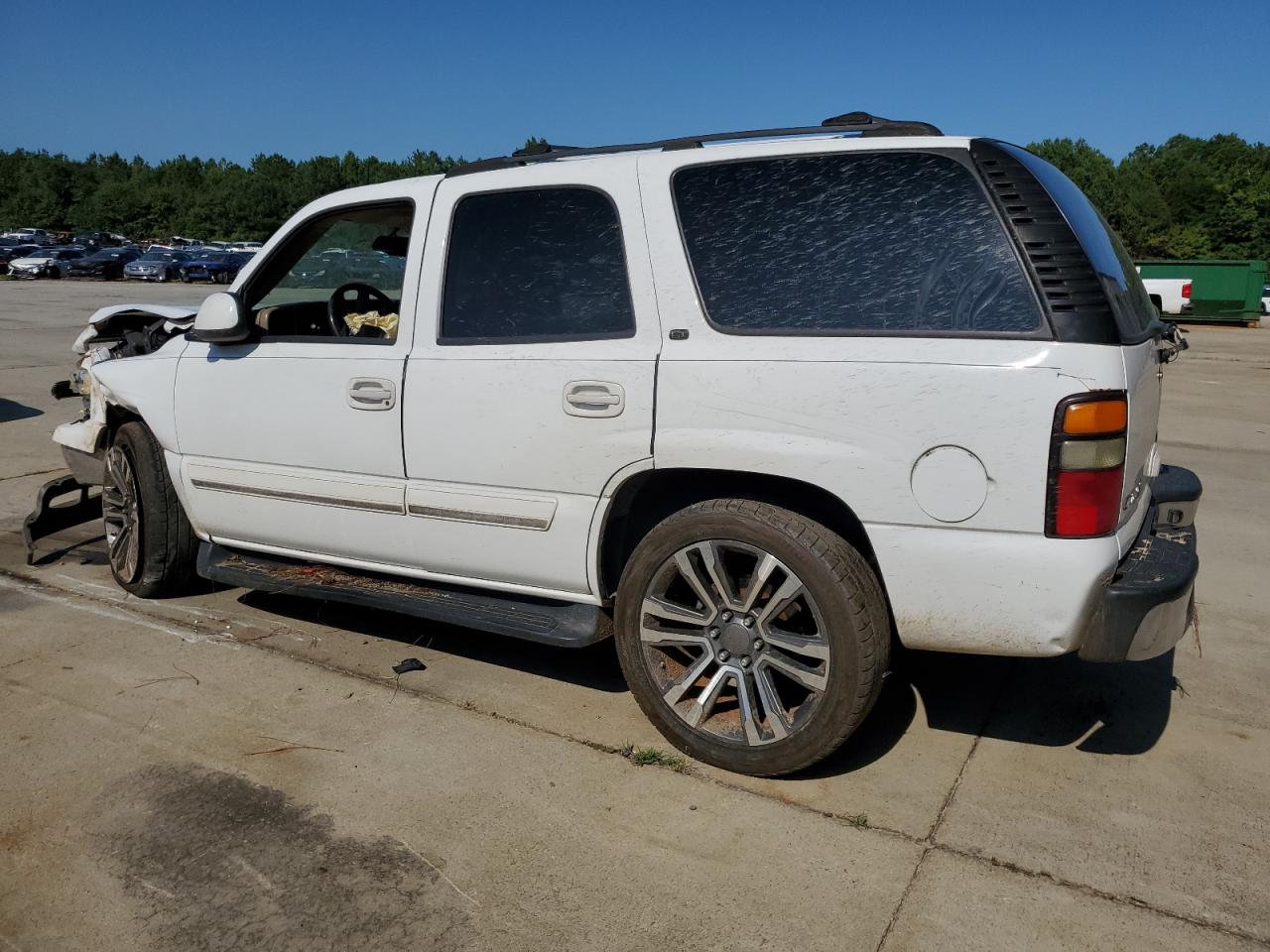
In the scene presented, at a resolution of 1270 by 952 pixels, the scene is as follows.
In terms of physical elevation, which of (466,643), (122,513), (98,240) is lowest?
(466,643)

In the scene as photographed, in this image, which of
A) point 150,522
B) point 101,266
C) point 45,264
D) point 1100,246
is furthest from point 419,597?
point 101,266

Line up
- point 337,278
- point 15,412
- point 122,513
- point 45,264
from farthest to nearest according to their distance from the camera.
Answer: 1. point 45,264
2. point 15,412
3. point 122,513
4. point 337,278

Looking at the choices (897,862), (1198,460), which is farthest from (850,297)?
(1198,460)

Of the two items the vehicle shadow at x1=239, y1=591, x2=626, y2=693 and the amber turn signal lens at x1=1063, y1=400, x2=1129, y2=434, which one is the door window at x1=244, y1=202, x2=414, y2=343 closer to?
the vehicle shadow at x1=239, y1=591, x2=626, y2=693

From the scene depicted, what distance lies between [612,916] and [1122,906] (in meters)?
1.26

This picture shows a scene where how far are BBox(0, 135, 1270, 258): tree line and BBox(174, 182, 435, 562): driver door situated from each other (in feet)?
208

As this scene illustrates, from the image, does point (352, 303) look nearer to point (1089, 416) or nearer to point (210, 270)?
point (1089, 416)

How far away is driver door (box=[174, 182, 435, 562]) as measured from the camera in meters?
3.94

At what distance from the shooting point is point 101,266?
44906 millimetres

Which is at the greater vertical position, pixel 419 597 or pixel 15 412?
pixel 419 597

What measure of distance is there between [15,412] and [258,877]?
910cm

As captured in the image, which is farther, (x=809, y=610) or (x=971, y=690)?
(x=971, y=690)

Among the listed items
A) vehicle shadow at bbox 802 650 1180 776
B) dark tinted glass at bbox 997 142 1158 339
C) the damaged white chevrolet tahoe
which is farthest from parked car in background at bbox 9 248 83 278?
dark tinted glass at bbox 997 142 1158 339

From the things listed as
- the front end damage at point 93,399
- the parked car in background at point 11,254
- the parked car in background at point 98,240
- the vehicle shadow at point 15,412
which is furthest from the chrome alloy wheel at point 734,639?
the parked car in background at point 98,240
